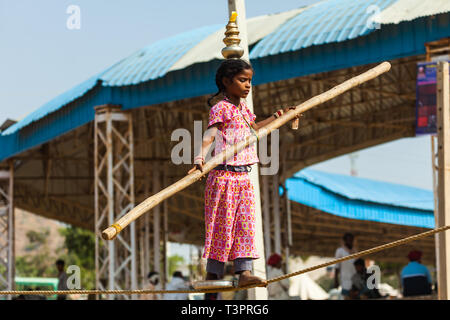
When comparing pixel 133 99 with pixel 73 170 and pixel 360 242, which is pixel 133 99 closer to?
pixel 73 170

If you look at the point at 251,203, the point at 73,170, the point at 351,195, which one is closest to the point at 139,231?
the point at 73,170

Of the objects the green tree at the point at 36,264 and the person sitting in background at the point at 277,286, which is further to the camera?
the green tree at the point at 36,264

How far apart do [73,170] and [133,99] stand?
1060 cm

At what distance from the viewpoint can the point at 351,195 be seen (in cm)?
3023

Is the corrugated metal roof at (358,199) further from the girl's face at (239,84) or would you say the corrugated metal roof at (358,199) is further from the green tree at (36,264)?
the green tree at (36,264)

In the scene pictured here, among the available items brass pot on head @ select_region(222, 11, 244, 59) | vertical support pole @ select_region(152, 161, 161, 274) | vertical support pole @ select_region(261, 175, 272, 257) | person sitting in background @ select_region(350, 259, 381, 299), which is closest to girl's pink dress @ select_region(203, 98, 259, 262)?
brass pot on head @ select_region(222, 11, 244, 59)

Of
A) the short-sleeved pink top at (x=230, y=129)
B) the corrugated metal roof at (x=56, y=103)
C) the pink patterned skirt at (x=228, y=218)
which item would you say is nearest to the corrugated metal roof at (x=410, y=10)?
the corrugated metal roof at (x=56, y=103)

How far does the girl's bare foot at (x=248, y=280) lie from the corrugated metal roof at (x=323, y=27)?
8914 millimetres

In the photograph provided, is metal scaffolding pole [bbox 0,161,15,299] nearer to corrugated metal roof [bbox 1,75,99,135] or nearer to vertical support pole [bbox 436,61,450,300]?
corrugated metal roof [bbox 1,75,99,135]

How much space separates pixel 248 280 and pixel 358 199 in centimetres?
2476

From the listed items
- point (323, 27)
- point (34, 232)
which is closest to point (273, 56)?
point (323, 27)

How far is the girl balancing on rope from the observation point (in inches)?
233

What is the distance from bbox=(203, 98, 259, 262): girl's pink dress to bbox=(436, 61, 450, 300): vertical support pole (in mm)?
2874

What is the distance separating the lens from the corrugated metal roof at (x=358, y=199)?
2916 cm
